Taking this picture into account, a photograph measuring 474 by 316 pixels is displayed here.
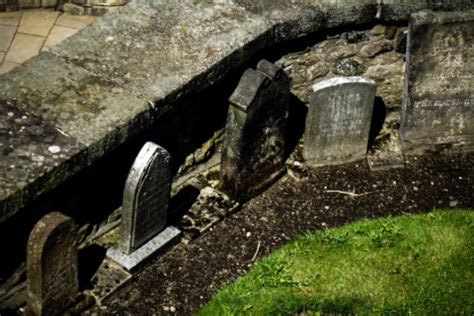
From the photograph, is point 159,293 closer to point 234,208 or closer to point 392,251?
point 234,208

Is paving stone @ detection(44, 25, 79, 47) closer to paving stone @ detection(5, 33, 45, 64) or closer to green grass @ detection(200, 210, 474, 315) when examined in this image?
Result: paving stone @ detection(5, 33, 45, 64)

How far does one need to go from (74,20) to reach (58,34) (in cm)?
32

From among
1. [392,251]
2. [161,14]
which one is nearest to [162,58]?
[161,14]

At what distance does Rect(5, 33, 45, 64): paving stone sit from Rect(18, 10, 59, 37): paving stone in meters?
0.09

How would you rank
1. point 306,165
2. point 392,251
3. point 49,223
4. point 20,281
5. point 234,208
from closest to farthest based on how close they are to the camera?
point 49,223 → point 20,281 → point 392,251 → point 234,208 → point 306,165

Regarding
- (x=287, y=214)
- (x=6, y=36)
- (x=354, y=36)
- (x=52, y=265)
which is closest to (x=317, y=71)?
(x=354, y=36)

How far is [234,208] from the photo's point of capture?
779 cm

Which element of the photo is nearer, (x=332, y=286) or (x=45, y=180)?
(x=45, y=180)

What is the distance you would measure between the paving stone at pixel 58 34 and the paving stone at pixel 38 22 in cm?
6

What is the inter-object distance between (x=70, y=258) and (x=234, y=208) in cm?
168

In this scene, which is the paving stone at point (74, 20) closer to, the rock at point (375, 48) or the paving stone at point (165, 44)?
the paving stone at point (165, 44)

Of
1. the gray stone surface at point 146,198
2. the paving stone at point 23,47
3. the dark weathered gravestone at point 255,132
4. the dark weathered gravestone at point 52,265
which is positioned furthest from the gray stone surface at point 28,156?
the paving stone at point 23,47

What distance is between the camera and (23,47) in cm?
905

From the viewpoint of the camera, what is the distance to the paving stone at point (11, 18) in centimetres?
938
